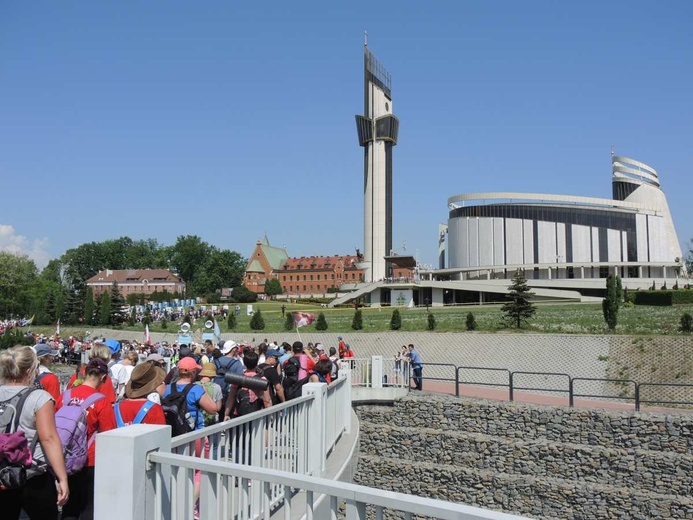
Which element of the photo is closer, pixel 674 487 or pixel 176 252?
pixel 674 487

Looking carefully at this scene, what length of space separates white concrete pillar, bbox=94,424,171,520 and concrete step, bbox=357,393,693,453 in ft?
54.0

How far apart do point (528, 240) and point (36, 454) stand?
9048cm

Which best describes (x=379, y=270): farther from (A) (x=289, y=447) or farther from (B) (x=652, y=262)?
(A) (x=289, y=447)

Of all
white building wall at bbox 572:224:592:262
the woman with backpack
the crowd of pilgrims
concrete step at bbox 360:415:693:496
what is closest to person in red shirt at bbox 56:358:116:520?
the crowd of pilgrims

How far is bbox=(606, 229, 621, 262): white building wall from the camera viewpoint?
284ft

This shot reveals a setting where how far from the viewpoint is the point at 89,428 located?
4.91m

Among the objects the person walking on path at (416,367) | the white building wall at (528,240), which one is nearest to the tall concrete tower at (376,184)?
the white building wall at (528,240)

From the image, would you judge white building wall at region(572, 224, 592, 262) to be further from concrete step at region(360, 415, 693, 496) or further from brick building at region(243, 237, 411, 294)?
concrete step at region(360, 415, 693, 496)

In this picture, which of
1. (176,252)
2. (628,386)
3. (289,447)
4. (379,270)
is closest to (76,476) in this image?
(289,447)

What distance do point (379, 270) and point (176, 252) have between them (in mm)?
67765

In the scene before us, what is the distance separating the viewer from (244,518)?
13.3 feet

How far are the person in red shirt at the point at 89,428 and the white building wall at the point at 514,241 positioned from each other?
288 feet

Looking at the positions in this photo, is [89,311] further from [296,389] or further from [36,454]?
[36,454]

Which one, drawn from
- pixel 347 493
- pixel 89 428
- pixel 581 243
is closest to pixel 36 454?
pixel 89 428
